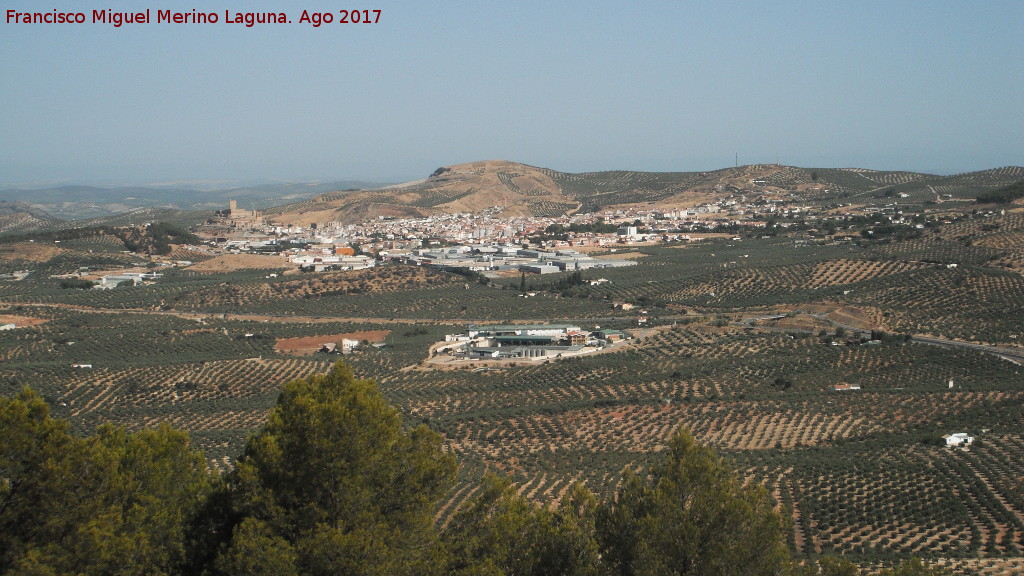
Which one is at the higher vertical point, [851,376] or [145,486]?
[145,486]

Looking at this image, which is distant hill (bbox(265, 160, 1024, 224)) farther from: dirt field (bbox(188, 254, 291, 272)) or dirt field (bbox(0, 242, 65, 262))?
dirt field (bbox(0, 242, 65, 262))

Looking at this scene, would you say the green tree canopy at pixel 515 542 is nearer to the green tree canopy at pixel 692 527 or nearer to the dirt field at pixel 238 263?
the green tree canopy at pixel 692 527

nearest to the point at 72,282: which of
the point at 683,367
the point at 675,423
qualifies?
the point at 683,367

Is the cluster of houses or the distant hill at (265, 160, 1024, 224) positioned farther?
the distant hill at (265, 160, 1024, 224)

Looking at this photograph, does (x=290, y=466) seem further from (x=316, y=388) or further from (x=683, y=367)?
(x=683, y=367)

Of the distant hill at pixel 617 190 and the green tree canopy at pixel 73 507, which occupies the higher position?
the distant hill at pixel 617 190

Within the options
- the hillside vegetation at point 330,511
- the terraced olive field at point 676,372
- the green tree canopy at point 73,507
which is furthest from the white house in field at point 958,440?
the green tree canopy at point 73,507

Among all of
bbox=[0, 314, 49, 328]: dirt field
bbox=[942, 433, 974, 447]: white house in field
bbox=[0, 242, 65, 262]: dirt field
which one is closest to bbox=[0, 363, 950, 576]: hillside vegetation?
bbox=[942, 433, 974, 447]: white house in field
